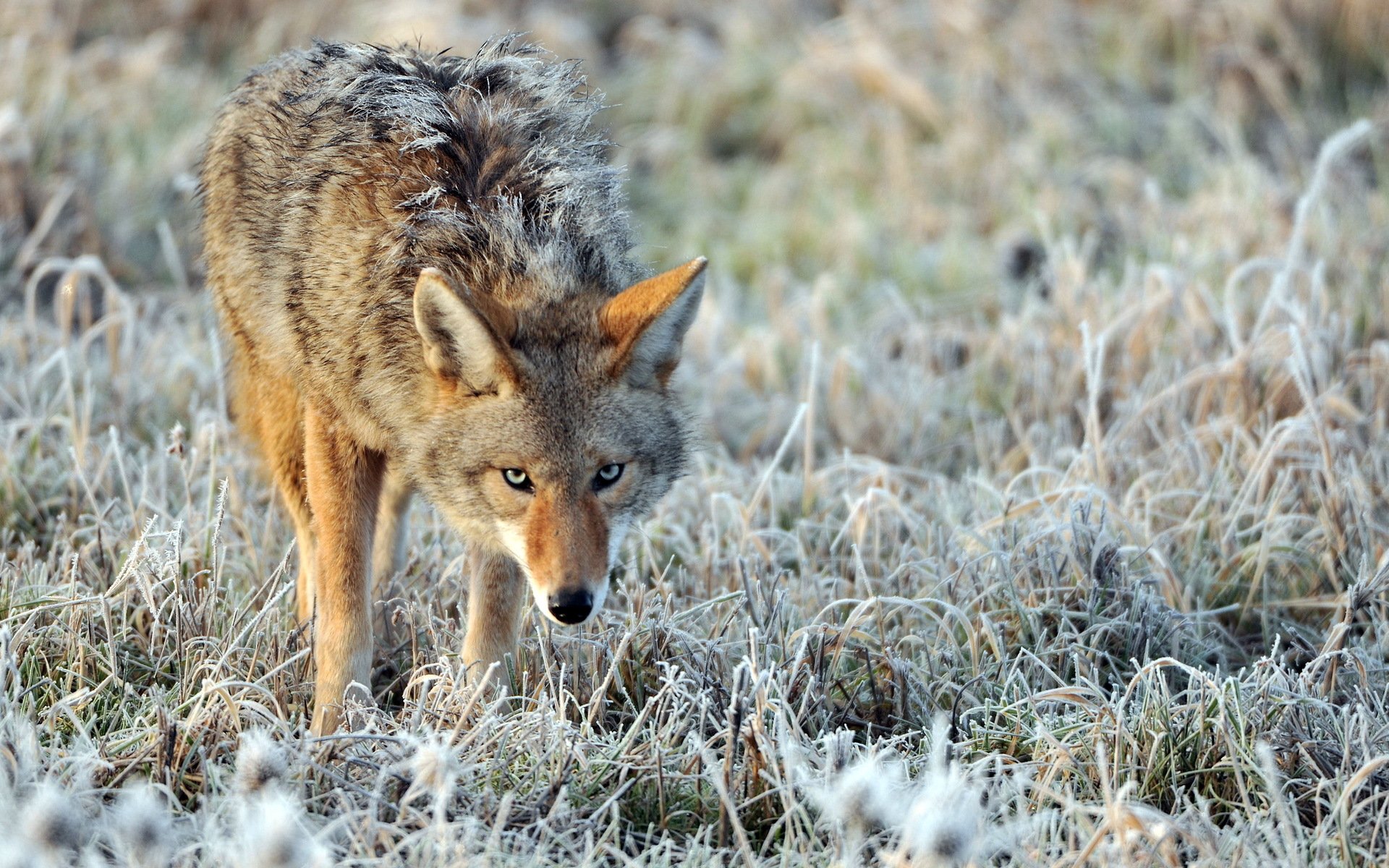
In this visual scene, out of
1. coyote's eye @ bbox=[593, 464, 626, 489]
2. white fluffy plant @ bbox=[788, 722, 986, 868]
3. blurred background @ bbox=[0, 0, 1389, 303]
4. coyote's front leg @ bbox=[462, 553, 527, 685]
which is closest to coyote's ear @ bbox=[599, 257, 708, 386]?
coyote's eye @ bbox=[593, 464, 626, 489]

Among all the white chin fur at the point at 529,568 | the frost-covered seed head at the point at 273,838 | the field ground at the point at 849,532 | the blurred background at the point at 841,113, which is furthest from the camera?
the blurred background at the point at 841,113

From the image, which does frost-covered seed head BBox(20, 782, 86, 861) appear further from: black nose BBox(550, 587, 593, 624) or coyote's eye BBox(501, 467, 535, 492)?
coyote's eye BBox(501, 467, 535, 492)

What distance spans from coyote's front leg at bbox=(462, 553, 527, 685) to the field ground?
0.10 m

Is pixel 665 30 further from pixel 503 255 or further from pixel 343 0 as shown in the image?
pixel 503 255

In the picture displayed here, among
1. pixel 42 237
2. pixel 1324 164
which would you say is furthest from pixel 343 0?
pixel 1324 164

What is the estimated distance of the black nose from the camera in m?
3.24

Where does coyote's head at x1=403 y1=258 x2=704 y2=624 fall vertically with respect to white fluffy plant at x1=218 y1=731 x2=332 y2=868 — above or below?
above

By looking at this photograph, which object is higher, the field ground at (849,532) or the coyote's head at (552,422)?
the coyote's head at (552,422)

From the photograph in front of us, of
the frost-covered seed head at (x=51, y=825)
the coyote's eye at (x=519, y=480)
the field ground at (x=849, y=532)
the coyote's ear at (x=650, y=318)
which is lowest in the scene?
the field ground at (x=849, y=532)

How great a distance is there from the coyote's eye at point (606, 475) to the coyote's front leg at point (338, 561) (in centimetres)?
77

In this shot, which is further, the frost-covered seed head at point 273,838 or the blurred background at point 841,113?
the blurred background at point 841,113

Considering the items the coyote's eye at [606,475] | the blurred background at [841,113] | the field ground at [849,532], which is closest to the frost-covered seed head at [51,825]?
the field ground at [849,532]

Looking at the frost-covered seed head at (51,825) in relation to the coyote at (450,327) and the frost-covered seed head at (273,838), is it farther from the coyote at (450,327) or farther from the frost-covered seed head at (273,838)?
the coyote at (450,327)

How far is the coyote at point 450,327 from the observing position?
3400 millimetres
